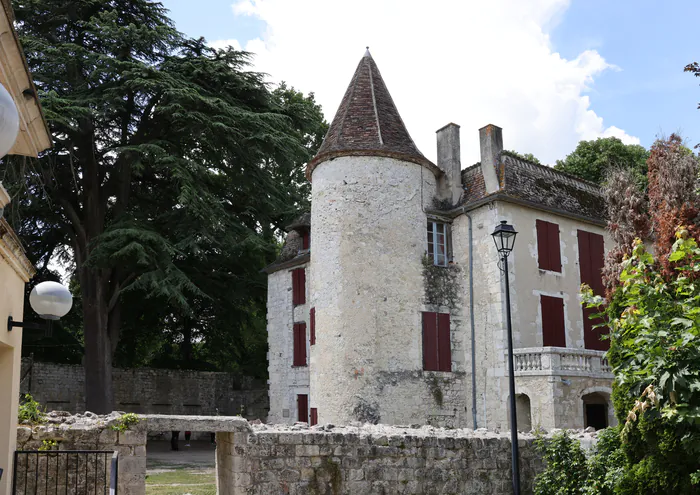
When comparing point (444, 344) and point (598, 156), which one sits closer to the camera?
point (444, 344)

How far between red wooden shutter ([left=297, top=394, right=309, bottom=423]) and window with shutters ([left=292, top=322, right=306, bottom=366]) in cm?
103

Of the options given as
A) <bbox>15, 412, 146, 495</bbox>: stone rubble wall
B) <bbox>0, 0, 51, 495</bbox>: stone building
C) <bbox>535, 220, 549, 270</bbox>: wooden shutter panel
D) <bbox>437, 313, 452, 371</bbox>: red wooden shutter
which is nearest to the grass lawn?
<bbox>15, 412, 146, 495</bbox>: stone rubble wall

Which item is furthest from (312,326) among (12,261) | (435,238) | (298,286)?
(12,261)

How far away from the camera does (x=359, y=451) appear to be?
1019 centimetres

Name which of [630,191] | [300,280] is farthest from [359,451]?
[300,280]

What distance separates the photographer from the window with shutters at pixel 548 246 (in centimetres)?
1902

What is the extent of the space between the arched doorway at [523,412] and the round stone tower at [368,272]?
93.7 inches

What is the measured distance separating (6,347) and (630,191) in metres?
14.2

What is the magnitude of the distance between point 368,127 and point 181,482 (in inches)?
406

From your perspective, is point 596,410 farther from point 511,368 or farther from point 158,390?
point 158,390

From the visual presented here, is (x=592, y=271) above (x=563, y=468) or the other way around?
above

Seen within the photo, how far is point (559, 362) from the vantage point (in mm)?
16703

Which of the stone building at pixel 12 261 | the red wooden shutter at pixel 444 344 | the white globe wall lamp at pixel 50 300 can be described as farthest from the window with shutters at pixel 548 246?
the white globe wall lamp at pixel 50 300

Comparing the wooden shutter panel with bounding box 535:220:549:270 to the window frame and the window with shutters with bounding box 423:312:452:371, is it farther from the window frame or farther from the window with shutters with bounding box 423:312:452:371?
the window with shutters with bounding box 423:312:452:371
